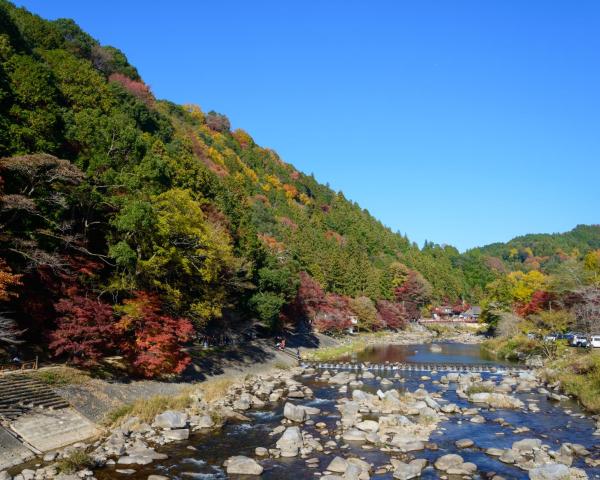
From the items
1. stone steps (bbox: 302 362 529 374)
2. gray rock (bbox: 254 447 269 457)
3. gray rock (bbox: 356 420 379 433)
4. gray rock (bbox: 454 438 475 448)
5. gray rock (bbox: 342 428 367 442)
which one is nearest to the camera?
gray rock (bbox: 254 447 269 457)

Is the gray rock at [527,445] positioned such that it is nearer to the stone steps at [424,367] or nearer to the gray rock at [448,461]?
the gray rock at [448,461]

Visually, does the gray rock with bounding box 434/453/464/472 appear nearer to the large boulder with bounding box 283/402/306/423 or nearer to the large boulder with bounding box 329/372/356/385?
the large boulder with bounding box 283/402/306/423

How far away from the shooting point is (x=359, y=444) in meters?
22.5

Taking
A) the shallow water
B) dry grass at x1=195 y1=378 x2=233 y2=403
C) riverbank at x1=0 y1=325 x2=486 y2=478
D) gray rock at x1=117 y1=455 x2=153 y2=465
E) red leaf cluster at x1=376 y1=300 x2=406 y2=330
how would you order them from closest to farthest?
1. the shallow water
2. gray rock at x1=117 y1=455 x2=153 y2=465
3. riverbank at x1=0 y1=325 x2=486 y2=478
4. dry grass at x1=195 y1=378 x2=233 y2=403
5. red leaf cluster at x1=376 y1=300 x2=406 y2=330

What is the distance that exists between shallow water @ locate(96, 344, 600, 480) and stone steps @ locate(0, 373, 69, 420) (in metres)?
5.70

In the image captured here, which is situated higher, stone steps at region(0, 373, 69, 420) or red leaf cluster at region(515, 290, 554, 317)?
red leaf cluster at region(515, 290, 554, 317)

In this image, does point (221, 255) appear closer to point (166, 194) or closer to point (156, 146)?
point (166, 194)

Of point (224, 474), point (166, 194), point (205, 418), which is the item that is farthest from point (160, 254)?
point (224, 474)

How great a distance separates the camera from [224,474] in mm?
18844

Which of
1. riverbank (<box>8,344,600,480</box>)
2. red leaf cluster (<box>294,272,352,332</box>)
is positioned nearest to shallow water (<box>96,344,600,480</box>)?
riverbank (<box>8,344,600,480</box>)

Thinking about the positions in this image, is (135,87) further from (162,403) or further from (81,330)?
(162,403)

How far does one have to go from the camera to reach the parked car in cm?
4917

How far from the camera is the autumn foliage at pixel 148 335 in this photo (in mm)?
29812

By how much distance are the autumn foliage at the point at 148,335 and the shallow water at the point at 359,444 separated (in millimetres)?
6991
